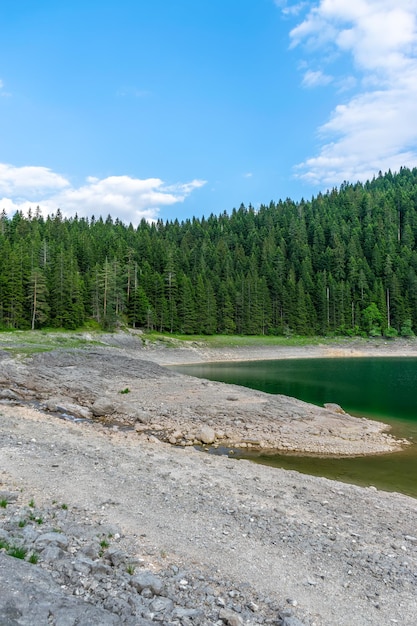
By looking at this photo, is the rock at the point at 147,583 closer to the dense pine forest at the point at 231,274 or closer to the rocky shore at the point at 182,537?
the rocky shore at the point at 182,537

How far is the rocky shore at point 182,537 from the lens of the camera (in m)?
6.01

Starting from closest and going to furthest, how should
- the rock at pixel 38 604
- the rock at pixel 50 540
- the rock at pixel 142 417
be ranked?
the rock at pixel 38 604 → the rock at pixel 50 540 → the rock at pixel 142 417

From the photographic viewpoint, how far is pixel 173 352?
67062 millimetres

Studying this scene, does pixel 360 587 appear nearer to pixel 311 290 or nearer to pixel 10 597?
pixel 10 597

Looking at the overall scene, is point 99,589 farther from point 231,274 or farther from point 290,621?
point 231,274

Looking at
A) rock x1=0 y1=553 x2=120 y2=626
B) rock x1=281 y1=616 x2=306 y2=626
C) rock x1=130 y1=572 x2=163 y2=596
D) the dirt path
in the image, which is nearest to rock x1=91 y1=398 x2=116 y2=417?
the dirt path

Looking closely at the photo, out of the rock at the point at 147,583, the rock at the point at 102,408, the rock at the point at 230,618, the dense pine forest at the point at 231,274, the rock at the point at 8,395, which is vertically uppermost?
the dense pine forest at the point at 231,274

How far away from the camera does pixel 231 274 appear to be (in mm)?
114000

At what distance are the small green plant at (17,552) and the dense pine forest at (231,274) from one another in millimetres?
60100

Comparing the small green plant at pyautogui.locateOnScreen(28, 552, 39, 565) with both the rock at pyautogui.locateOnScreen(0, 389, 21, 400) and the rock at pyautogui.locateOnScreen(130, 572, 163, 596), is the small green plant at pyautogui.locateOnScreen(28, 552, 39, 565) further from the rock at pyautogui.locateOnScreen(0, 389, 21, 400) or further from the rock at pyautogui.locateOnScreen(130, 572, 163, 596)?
the rock at pyautogui.locateOnScreen(0, 389, 21, 400)

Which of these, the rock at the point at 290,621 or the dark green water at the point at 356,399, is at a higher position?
the rock at the point at 290,621

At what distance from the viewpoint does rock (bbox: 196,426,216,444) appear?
19703 millimetres

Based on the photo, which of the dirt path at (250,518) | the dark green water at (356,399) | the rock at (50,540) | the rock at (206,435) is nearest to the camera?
the rock at (50,540)

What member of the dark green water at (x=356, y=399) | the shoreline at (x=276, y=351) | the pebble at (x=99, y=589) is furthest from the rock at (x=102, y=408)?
the shoreline at (x=276, y=351)
